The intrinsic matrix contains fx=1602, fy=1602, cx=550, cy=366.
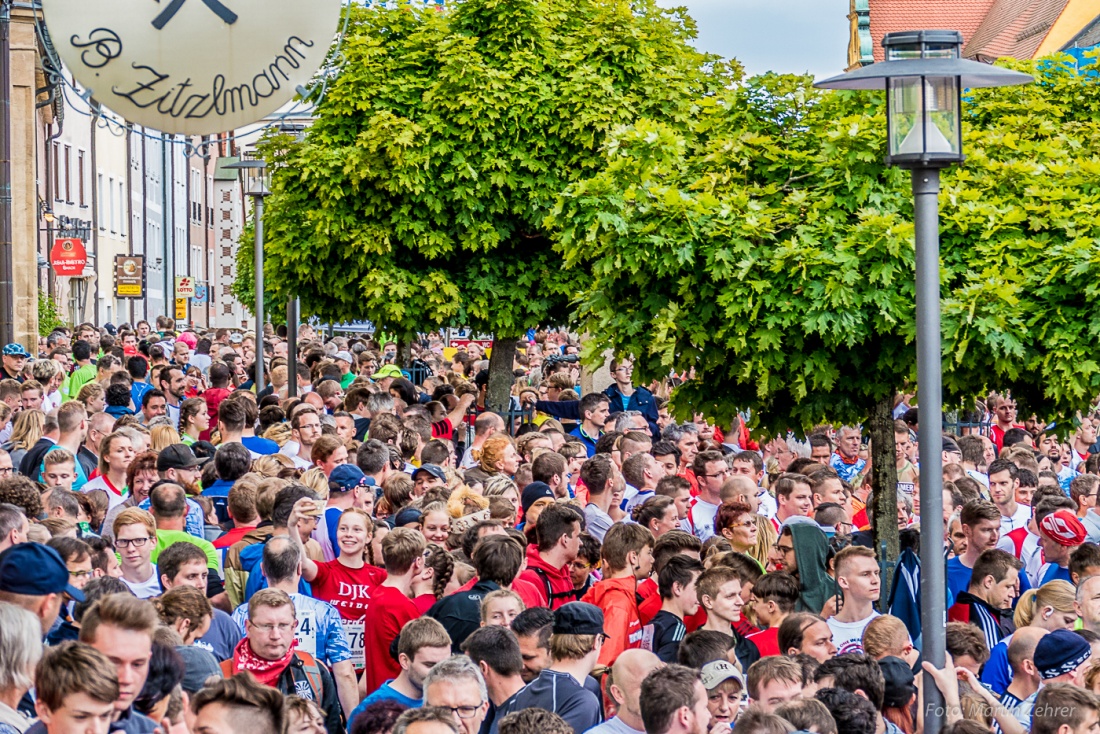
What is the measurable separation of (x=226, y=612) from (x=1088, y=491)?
245 inches

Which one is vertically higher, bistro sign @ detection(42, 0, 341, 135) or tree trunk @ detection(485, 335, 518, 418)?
bistro sign @ detection(42, 0, 341, 135)

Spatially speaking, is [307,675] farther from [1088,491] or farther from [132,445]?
[1088,491]

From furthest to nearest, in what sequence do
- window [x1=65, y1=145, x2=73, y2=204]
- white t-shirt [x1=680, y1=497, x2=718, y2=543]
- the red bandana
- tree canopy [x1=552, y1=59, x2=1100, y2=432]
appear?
window [x1=65, y1=145, x2=73, y2=204], white t-shirt [x1=680, y1=497, x2=718, y2=543], tree canopy [x1=552, y1=59, x2=1100, y2=432], the red bandana

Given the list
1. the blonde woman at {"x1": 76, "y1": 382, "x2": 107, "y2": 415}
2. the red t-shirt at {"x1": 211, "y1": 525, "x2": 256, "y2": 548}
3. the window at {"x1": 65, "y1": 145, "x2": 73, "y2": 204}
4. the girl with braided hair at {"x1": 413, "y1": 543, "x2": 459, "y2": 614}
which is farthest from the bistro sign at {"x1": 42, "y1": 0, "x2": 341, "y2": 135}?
the window at {"x1": 65, "y1": 145, "x2": 73, "y2": 204}

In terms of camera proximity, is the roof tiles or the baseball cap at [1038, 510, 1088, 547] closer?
the baseball cap at [1038, 510, 1088, 547]

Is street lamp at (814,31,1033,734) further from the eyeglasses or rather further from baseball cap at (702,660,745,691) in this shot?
the eyeglasses

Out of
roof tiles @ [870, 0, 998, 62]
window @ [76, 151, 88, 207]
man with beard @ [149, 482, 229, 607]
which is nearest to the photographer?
man with beard @ [149, 482, 229, 607]

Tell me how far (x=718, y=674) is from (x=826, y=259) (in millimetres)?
3110

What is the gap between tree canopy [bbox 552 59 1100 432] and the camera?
8867mm

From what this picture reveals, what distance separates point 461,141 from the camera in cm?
1670

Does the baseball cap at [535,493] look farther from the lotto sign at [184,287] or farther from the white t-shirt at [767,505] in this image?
the lotto sign at [184,287]

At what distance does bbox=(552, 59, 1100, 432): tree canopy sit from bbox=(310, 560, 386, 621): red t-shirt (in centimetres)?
225

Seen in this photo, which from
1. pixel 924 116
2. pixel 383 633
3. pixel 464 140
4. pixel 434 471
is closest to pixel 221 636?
pixel 383 633

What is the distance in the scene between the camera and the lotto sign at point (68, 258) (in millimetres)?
34938
